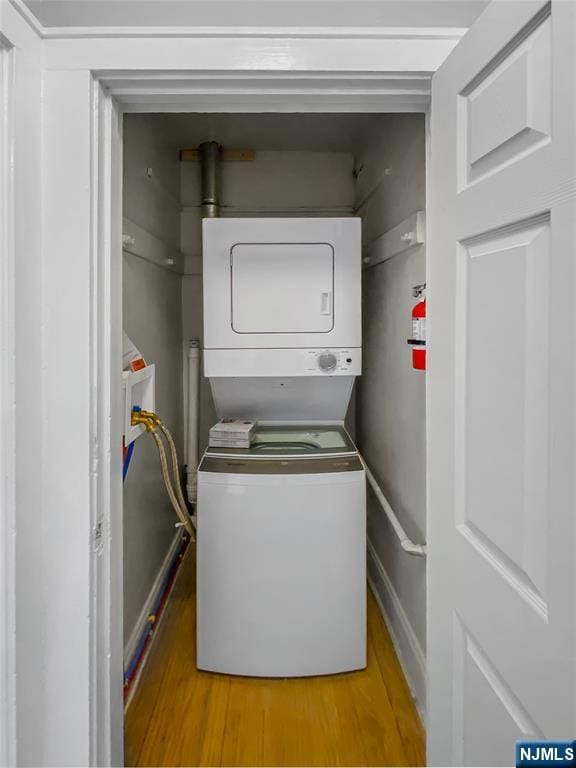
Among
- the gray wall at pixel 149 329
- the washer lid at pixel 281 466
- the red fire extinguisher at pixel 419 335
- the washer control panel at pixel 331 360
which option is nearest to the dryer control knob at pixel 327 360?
the washer control panel at pixel 331 360

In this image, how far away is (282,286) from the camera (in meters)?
2.10

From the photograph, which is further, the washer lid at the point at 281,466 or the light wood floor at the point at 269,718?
the washer lid at the point at 281,466

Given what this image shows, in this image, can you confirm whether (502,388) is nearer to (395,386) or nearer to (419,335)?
(419,335)

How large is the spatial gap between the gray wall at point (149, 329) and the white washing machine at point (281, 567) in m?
0.30

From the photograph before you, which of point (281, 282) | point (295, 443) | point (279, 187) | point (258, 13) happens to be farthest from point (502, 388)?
point (279, 187)

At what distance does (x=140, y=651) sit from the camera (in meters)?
1.94

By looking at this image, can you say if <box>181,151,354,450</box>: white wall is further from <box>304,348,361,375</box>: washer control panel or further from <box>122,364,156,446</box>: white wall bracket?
<box>122,364,156,446</box>: white wall bracket

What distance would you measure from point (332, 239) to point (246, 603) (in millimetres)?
1580

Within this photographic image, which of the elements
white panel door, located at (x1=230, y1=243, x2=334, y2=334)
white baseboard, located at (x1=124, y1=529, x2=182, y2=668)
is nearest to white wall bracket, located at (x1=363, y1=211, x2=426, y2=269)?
white panel door, located at (x1=230, y1=243, x2=334, y2=334)

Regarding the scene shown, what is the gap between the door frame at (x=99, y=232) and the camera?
43.1 inches

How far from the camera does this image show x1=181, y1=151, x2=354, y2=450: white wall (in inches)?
117

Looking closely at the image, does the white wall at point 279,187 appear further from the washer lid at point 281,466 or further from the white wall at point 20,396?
the white wall at point 20,396

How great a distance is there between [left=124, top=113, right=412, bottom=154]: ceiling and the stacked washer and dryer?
710mm

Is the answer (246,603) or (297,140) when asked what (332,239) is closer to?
(297,140)
